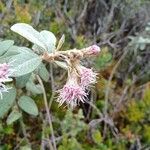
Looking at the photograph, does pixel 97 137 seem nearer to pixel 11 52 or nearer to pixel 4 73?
pixel 11 52

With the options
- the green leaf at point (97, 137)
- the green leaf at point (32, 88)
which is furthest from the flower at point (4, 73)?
the green leaf at point (97, 137)

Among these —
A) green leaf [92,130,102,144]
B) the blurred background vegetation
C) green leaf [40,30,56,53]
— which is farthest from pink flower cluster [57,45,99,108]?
green leaf [92,130,102,144]

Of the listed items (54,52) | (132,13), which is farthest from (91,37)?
(54,52)

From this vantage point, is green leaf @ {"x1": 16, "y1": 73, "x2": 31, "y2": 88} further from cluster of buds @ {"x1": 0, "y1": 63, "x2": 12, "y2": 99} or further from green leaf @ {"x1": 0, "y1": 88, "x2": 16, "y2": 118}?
cluster of buds @ {"x1": 0, "y1": 63, "x2": 12, "y2": 99}

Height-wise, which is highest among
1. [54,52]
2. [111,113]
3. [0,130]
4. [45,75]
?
[54,52]

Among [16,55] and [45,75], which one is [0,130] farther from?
[16,55]
